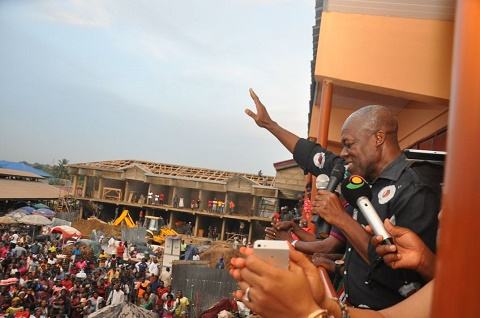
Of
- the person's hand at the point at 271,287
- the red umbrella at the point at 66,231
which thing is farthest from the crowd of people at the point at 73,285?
the person's hand at the point at 271,287

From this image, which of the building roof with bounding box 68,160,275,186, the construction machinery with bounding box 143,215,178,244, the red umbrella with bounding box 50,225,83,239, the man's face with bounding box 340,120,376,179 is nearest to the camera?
the man's face with bounding box 340,120,376,179

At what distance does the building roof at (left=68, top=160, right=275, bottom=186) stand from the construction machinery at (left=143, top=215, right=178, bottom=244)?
3.76m

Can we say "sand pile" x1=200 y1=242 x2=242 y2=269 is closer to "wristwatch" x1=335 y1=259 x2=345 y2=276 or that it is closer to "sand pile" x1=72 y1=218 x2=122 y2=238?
"sand pile" x1=72 y1=218 x2=122 y2=238

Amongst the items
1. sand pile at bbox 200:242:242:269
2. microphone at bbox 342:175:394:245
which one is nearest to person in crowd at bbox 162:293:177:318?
sand pile at bbox 200:242:242:269

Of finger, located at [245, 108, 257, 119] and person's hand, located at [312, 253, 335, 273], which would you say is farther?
finger, located at [245, 108, 257, 119]

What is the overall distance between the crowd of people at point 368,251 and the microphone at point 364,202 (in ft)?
0.10

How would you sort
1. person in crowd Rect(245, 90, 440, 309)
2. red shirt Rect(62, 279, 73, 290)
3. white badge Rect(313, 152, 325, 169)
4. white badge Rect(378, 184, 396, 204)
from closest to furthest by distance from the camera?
person in crowd Rect(245, 90, 440, 309) < white badge Rect(378, 184, 396, 204) < white badge Rect(313, 152, 325, 169) < red shirt Rect(62, 279, 73, 290)

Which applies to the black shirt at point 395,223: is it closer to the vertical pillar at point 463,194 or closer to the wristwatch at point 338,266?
the wristwatch at point 338,266

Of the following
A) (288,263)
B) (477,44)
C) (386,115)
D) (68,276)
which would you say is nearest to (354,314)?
(288,263)

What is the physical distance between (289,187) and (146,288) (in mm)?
16059

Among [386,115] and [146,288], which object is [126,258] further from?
[386,115]

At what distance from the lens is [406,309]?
1643mm

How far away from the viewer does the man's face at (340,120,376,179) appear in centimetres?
260

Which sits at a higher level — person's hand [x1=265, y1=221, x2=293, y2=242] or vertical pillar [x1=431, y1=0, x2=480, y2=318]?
vertical pillar [x1=431, y1=0, x2=480, y2=318]
